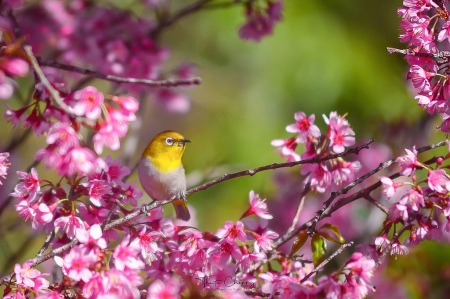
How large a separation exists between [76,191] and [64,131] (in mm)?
200

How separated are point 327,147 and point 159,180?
1.83 ft

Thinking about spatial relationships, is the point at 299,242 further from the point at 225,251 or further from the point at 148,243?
the point at 148,243

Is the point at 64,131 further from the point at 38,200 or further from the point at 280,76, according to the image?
the point at 280,76

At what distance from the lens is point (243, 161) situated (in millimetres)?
4137

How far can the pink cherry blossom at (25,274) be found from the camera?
Result: 40.4 inches

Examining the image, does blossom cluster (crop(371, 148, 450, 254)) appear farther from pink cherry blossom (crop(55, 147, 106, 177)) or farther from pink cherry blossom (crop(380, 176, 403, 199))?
pink cherry blossom (crop(55, 147, 106, 177))

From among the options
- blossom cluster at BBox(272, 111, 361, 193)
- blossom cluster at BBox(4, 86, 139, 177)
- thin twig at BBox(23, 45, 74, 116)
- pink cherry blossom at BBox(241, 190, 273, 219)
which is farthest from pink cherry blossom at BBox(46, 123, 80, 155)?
blossom cluster at BBox(272, 111, 361, 193)

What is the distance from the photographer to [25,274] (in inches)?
40.8

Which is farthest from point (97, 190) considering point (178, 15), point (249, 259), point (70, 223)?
point (178, 15)

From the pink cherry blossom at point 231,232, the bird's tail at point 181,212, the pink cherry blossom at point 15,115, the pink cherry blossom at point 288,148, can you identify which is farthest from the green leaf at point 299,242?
the pink cherry blossom at point 15,115

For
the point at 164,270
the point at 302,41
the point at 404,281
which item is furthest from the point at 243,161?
the point at 164,270

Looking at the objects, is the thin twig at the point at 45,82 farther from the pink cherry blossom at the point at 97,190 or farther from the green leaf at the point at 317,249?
the green leaf at the point at 317,249

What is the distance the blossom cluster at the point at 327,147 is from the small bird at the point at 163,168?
45 cm

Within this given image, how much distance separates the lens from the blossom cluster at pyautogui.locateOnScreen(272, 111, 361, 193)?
4.02 ft
